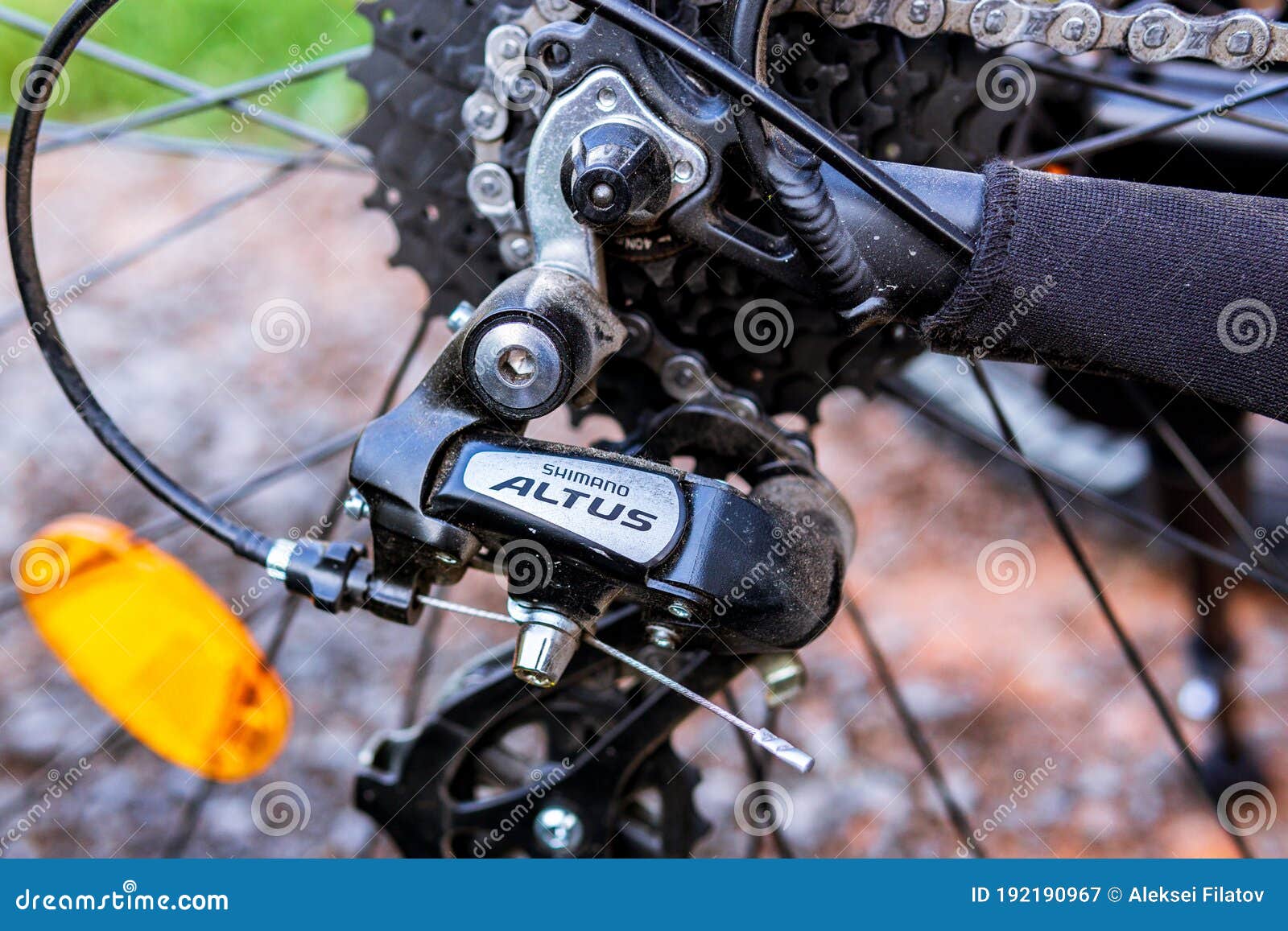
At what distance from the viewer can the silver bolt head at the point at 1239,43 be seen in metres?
0.73

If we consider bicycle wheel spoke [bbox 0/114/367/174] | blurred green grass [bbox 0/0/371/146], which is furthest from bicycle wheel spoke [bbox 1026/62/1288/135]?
blurred green grass [bbox 0/0/371/146]

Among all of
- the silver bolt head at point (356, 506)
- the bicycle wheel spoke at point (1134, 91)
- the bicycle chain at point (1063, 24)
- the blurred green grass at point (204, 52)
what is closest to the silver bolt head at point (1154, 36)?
the bicycle chain at point (1063, 24)

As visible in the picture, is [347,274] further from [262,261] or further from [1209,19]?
[1209,19]

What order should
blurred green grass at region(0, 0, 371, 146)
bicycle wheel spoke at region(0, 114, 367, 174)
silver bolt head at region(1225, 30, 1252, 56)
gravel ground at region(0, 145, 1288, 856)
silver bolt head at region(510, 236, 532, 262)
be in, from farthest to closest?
blurred green grass at region(0, 0, 371, 146)
gravel ground at region(0, 145, 1288, 856)
bicycle wheel spoke at region(0, 114, 367, 174)
silver bolt head at region(510, 236, 532, 262)
silver bolt head at region(1225, 30, 1252, 56)

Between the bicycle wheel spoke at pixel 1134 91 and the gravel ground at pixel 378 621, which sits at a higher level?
the bicycle wheel spoke at pixel 1134 91

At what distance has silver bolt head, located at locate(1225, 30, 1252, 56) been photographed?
2.41ft

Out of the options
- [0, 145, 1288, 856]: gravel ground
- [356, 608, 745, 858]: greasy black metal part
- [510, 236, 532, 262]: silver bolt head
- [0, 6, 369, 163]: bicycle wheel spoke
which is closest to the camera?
[510, 236, 532, 262]: silver bolt head

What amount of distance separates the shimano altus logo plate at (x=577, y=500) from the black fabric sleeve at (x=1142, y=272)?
0.20 m

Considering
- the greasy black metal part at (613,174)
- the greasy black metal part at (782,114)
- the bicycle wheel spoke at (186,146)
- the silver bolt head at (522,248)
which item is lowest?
the bicycle wheel spoke at (186,146)

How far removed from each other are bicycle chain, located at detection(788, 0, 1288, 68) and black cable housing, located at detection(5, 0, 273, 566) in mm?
433

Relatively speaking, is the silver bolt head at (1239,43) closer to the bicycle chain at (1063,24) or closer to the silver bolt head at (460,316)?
the bicycle chain at (1063,24)

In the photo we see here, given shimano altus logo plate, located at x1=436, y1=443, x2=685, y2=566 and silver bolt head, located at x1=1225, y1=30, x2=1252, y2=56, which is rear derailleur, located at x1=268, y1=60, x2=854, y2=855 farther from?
silver bolt head, located at x1=1225, y1=30, x2=1252, y2=56

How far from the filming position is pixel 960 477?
1831 millimetres

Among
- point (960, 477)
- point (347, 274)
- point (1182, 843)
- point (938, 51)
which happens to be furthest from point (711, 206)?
point (347, 274)
